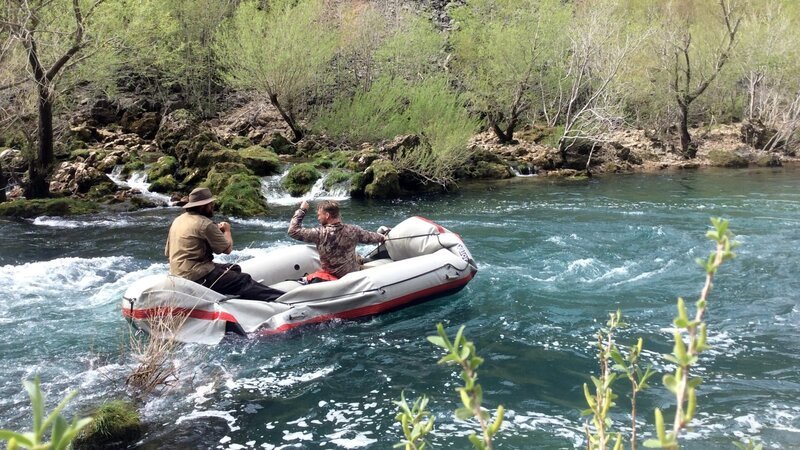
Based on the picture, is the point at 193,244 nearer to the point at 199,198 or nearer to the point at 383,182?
the point at 199,198

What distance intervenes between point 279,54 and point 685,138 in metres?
18.2

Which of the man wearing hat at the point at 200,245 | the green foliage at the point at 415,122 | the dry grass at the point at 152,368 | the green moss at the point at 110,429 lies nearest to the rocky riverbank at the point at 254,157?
the green foliage at the point at 415,122

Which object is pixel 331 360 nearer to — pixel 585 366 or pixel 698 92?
pixel 585 366

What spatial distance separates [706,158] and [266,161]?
19030mm

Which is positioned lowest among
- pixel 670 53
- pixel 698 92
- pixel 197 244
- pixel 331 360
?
pixel 331 360

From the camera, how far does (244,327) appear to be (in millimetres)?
7180

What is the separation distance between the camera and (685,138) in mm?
28812

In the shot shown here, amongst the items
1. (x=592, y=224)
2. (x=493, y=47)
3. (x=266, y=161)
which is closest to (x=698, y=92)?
(x=493, y=47)

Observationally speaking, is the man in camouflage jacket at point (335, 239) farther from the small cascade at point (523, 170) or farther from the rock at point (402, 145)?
the small cascade at point (523, 170)

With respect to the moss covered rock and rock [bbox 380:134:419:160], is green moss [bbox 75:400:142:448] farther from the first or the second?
the moss covered rock

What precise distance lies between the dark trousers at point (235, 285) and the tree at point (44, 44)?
7480 millimetres

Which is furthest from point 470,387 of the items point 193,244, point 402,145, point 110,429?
point 402,145

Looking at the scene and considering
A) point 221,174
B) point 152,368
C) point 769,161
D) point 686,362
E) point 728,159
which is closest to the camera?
point 686,362

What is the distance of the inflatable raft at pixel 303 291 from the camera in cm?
691
